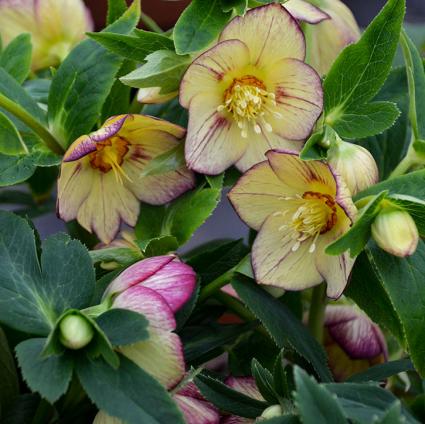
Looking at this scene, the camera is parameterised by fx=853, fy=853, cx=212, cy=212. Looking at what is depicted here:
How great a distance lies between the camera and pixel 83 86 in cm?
59

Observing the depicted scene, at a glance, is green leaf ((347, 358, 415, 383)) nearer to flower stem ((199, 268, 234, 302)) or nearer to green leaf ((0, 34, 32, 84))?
flower stem ((199, 268, 234, 302))

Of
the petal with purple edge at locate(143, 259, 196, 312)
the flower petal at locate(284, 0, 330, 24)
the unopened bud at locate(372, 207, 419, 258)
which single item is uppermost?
the flower petal at locate(284, 0, 330, 24)

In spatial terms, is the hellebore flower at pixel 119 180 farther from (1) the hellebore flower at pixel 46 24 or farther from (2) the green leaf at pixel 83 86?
(1) the hellebore flower at pixel 46 24

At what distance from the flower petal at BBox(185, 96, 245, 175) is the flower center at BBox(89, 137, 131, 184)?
57mm

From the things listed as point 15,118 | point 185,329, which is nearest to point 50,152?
point 15,118

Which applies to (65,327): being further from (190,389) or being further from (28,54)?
(28,54)

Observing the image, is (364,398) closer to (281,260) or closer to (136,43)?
(281,260)

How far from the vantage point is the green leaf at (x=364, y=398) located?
1.32 feet

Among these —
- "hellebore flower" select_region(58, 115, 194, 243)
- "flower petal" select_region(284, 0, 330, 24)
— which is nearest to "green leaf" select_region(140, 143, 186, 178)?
"hellebore flower" select_region(58, 115, 194, 243)

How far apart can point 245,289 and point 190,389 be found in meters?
0.07

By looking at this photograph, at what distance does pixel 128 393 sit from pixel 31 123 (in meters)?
0.23

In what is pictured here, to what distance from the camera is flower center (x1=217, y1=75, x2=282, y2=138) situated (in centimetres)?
55

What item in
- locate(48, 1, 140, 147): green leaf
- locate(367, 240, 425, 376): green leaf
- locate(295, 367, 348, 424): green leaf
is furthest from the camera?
locate(48, 1, 140, 147): green leaf

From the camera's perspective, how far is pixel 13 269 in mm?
477
